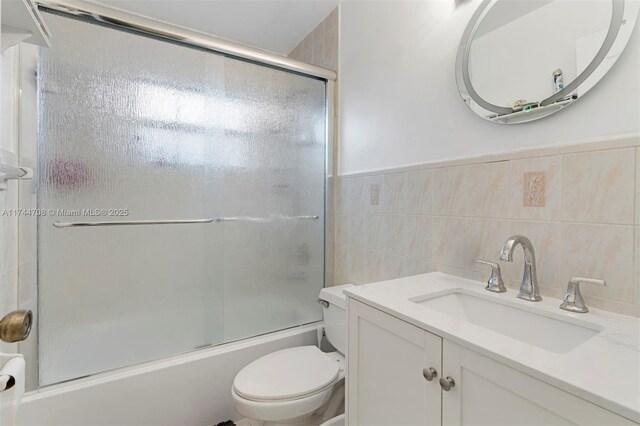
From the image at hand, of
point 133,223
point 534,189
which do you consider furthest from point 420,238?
point 133,223

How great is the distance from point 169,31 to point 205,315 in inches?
56.1

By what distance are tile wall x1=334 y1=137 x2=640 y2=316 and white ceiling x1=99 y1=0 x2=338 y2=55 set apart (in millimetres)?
1251

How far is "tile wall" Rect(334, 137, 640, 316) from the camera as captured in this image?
0.74m

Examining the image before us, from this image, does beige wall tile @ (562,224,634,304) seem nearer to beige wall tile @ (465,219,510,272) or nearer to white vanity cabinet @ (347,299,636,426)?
beige wall tile @ (465,219,510,272)

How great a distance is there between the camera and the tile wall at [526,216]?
744 mm

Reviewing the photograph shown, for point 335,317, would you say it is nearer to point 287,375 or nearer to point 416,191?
point 287,375

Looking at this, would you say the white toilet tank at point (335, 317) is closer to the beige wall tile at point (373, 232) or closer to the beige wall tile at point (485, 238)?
the beige wall tile at point (373, 232)

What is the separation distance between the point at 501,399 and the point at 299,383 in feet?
2.81

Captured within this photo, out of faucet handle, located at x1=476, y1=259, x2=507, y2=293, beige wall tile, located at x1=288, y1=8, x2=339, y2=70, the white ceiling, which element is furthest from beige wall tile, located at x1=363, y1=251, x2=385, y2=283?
the white ceiling

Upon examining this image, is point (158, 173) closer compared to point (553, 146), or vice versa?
point (553, 146)

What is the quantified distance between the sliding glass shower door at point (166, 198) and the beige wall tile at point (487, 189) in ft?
3.24

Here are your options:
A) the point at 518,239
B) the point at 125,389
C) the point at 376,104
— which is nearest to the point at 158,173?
the point at 125,389

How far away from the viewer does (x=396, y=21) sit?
1.42m

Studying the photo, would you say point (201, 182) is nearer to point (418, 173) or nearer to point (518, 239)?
point (418, 173)
